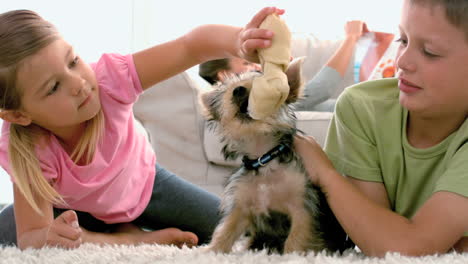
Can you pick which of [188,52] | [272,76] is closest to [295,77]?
[272,76]

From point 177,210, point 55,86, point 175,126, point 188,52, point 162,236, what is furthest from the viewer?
point 175,126

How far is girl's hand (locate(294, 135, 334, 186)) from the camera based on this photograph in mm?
1719

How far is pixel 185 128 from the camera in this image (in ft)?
11.7

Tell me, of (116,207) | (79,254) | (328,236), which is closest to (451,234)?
(328,236)

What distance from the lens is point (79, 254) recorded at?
5.14ft

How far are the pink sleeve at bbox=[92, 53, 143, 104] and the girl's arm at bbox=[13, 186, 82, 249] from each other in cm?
45

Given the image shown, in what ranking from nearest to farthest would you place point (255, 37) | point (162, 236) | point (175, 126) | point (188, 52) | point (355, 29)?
point (255, 37) → point (188, 52) → point (162, 236) → point (175, 126) → point (355, 29)

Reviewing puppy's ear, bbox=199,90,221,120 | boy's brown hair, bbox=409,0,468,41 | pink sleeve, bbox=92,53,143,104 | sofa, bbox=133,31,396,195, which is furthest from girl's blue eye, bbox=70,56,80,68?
sofa, bbox=133,31,396,195

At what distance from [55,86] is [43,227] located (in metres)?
0.47

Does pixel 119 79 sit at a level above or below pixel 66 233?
above

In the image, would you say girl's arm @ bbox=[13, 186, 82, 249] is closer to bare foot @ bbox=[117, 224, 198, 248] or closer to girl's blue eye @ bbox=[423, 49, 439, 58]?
bare foot @ bbox=[117, 224, 198, 248]

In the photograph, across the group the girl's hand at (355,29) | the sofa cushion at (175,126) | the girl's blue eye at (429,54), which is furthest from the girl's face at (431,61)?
the girl's hand at (355,29)

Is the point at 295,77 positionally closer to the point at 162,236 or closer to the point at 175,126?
the point at 162,236

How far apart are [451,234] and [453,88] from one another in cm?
39
